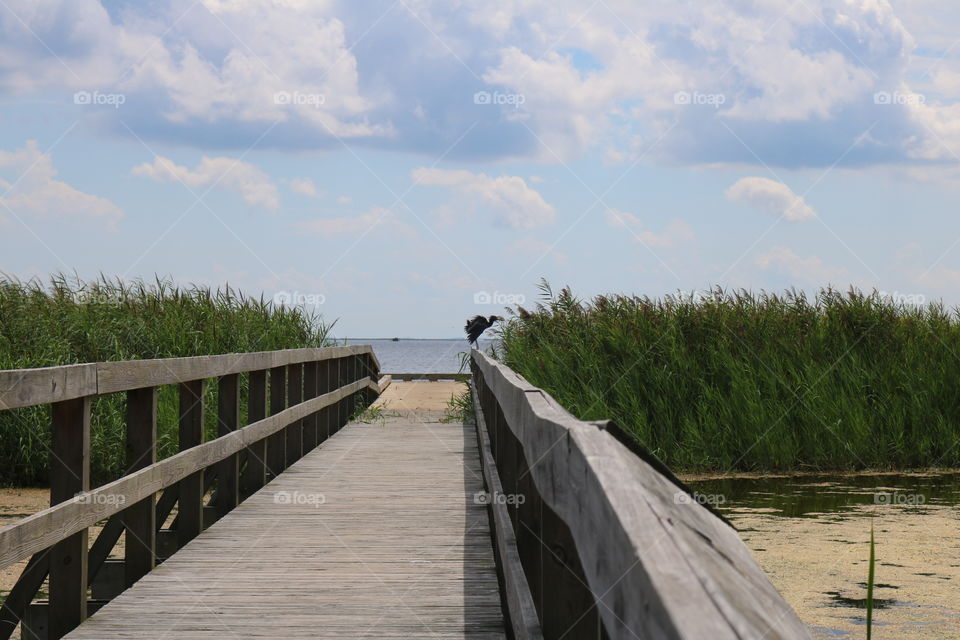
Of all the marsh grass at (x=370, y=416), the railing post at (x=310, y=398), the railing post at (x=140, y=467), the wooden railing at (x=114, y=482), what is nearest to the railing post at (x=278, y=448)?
the wooden railing at (x=114, y=482)

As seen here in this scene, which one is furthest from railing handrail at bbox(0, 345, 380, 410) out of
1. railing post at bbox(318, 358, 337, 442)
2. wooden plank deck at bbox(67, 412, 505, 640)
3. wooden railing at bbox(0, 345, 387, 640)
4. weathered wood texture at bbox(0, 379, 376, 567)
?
railing post at bbox(318, 358, 337, 442)

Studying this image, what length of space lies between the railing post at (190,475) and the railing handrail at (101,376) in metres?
0.14

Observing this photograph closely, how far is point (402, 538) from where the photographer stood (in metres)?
5.64

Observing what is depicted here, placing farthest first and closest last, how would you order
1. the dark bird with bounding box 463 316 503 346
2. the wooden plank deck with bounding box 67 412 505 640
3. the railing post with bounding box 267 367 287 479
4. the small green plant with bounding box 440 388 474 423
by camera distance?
the dark bird with bounding box 463 316 503 346
the small green plant with bounding box 440 388 474 423
the railing post with bounding box 267 367 287 479
the wooden plank deck with bounding box 67 412 505 640

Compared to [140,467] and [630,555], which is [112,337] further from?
[630,555]

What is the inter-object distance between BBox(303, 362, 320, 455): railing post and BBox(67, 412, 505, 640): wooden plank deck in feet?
4.68

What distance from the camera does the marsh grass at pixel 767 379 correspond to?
1102 cm

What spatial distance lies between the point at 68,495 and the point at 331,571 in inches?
61.5

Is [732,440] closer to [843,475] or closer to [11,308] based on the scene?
[843,475]

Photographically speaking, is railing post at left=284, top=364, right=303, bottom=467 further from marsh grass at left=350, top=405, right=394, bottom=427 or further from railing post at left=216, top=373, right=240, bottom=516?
marsh grass at left=350, top=405, right=394, bottom=427

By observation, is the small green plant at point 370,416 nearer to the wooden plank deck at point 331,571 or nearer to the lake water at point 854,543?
the lake water at point 854,543

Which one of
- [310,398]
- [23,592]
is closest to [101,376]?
[23,592]

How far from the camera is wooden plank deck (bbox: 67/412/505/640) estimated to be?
3.87 meters

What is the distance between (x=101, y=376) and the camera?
3824 millimetres
